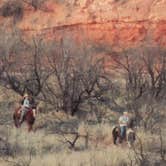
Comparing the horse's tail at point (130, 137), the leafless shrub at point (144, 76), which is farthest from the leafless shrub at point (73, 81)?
the horse's tail at point (130, 137)

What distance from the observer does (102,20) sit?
97.8ft

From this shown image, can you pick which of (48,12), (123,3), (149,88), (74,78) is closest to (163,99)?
(149,88)

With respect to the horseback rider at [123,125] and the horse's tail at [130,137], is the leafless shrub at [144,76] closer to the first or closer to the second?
the horseback rider at [123,125]

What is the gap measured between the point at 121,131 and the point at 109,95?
6769mm

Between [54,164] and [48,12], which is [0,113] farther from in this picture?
[48,12]

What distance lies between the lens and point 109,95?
2408 centimetres

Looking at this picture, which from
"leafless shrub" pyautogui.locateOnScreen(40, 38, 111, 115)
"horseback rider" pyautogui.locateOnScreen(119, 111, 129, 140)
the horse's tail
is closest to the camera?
the horse's tail

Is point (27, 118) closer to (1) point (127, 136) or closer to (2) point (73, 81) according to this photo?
(1) point (127, 136)

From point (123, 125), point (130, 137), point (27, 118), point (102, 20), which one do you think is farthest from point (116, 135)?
point (102, 20)

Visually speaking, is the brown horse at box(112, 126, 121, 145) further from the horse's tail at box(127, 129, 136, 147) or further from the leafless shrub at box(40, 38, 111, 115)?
the leafless shrub at box(40, 38, 111, 115)

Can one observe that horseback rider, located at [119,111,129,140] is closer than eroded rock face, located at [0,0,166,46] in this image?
Yes

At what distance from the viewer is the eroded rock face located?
28.9 m

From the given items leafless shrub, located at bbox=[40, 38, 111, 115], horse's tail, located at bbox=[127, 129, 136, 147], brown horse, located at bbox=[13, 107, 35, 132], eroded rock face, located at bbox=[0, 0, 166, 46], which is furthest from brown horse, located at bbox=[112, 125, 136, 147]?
eroded rock face, located at bbox=[0, 0, 166, 46]

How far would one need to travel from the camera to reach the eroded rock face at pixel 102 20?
2886 centimetres
